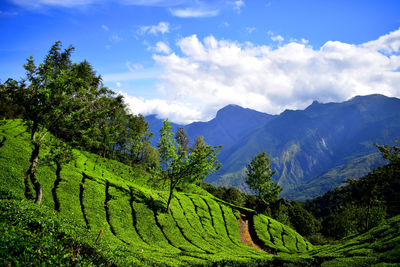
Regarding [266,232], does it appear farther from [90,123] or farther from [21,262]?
[21,262]

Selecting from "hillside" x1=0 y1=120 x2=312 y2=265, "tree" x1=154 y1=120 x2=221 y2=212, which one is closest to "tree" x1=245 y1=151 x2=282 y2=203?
"hillside" x1=0 y1=120 x2=312 y2=265

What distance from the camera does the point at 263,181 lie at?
6062 centimetres

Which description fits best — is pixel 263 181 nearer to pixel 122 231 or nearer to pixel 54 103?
pixel 122 231

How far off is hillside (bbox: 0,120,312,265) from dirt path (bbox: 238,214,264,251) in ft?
4.27

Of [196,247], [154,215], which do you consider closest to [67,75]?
[154,215]

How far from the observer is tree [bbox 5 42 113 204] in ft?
73.6

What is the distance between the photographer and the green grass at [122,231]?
39.6ft

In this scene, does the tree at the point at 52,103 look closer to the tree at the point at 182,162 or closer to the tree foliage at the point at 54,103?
the tree foliage at the point at 54,103

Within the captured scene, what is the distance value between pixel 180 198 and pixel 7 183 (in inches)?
1225

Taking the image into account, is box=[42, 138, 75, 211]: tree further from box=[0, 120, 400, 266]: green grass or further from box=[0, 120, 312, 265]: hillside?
box=[0, 120, 400, 266]: green grass

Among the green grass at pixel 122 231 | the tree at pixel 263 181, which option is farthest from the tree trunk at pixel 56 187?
the tree at pixel 263 181

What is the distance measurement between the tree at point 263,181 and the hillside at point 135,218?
14.0m

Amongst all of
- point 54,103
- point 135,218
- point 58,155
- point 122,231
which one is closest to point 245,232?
point 135,218

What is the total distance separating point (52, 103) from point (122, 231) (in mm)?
17477
